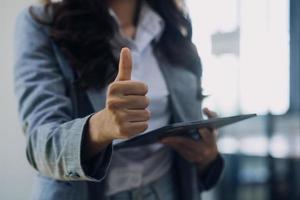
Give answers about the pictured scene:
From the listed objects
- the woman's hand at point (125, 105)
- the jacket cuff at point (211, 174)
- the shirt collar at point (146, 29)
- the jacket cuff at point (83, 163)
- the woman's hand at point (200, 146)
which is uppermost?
the shirt collar at point (146, 29)

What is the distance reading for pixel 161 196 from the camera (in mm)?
758

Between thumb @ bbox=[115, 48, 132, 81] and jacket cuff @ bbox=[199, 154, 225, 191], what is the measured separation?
42 centimetres

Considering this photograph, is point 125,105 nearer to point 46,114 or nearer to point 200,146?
point 46,114

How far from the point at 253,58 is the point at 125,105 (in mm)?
1256

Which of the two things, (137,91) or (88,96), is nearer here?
(137,91)

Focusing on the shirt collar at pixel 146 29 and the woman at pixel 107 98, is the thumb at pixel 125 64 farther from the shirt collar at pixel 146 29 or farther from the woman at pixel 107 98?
the shirt collar at pixel 146 29

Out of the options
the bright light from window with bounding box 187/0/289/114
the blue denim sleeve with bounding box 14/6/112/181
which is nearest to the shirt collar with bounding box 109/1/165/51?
the blue denim sleeve with bounding box 14/6/112/181

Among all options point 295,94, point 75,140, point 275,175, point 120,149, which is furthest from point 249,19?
point 75,140

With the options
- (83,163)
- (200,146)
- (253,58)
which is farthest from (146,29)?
(253,58)

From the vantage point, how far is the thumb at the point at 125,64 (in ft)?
1.58

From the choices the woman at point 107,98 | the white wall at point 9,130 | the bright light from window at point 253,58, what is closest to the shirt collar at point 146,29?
the woman at point 107,98

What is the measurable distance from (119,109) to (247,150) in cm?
136

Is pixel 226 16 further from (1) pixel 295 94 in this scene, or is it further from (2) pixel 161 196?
(2) pixel 161 196

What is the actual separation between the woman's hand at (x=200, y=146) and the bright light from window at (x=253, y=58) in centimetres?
82
